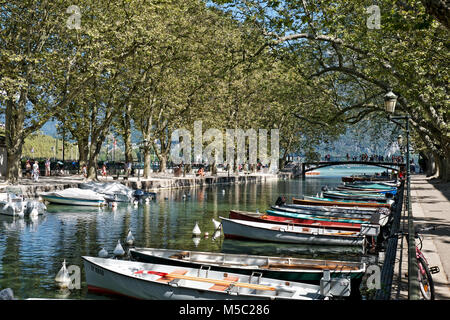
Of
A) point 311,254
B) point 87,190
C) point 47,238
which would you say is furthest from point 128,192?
point 311,254

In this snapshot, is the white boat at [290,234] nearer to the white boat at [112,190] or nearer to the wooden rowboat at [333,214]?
the wooden rowboat at [333,214]

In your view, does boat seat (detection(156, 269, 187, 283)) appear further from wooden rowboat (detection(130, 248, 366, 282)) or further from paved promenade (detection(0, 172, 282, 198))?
paved promenade (detection(0, 172, 282, 198))

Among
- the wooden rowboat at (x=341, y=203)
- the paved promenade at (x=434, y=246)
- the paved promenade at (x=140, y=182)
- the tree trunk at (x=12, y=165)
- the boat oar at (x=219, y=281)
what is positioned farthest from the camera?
the paved promenade at (x=140, y=182)

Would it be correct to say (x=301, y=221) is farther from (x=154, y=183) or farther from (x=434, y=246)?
(x=154, y=183)

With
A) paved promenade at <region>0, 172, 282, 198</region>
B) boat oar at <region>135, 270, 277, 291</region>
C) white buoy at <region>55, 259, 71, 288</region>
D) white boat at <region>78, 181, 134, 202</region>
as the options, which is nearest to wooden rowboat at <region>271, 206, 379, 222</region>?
boat oar at <region>135, 270, 277, 291</region>

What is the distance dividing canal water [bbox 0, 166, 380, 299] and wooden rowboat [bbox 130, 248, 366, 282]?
2.19m

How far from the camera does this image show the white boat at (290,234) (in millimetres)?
20969

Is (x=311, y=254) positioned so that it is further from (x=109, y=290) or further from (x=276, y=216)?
(x=109, y=290)

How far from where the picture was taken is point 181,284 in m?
11.8

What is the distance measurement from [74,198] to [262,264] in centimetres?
2353

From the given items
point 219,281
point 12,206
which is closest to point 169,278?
point 219,281

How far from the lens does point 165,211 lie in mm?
32625

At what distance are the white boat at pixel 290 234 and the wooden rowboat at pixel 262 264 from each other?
6.92 meters

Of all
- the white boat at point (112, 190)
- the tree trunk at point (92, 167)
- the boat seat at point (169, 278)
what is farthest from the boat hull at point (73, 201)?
the boat seat at point (169, 278)
